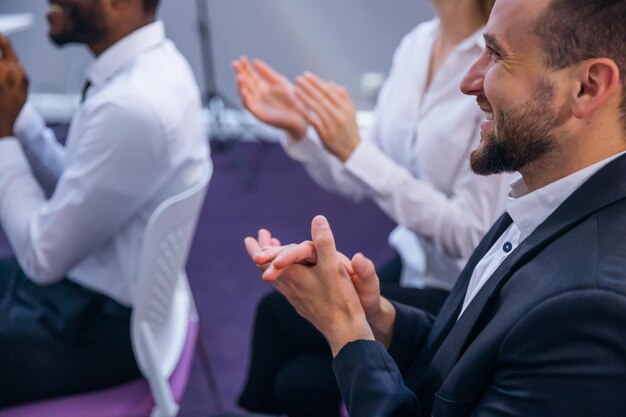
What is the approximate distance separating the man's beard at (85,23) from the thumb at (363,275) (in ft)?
2.87

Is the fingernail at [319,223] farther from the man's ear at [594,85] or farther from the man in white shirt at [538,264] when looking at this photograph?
the man's ear at [594,85]

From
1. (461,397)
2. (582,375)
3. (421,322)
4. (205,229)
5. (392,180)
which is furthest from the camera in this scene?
(205,229)

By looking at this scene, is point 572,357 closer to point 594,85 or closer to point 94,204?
point 594,85

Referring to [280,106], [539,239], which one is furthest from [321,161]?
[539,239]

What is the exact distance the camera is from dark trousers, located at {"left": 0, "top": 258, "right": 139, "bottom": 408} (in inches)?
53.4

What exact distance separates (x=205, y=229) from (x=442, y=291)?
173 cm

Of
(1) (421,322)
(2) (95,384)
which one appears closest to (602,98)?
(1) (421,322)

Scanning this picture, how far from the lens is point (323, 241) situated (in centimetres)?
91

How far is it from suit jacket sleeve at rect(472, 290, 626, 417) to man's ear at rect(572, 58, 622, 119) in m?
0.20

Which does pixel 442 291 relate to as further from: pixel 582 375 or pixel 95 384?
pixel 582 375

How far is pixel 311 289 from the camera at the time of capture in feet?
3.07

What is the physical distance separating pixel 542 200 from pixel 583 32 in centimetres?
19

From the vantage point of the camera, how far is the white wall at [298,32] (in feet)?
12.2

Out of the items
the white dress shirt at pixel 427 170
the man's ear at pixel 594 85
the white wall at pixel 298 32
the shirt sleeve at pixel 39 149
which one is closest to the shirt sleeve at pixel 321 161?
the white dress shirt at pixel 427 170
